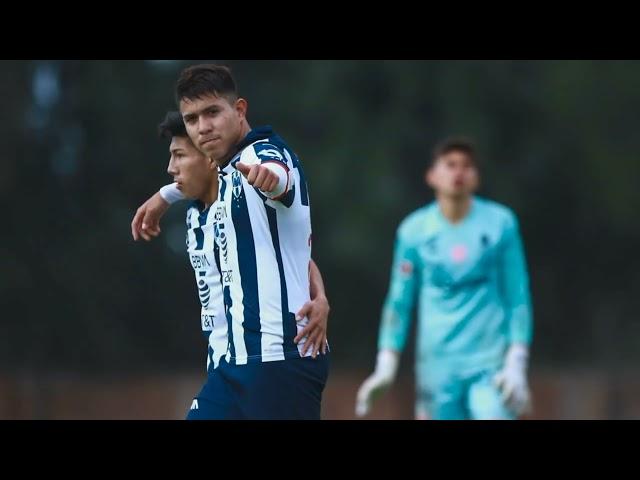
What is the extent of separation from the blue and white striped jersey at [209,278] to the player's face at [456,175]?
3417 millimetres

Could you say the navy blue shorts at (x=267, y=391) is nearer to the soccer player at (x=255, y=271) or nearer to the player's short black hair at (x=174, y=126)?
the soccer player at (x=255, y=271)

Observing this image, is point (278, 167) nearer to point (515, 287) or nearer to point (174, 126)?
point (174, 126)

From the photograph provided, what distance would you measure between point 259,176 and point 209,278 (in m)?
0.74

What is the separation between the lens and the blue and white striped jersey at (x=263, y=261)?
4.49m

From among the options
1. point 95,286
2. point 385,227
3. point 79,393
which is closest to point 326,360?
point 79,393

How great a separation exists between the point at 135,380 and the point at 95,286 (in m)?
1.19

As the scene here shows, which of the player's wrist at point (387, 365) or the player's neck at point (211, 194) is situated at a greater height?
the player's wrist at point (387, 365)

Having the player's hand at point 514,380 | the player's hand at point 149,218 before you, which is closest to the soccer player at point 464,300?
the player's hand at point 514,380

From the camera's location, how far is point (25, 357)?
46.1 feet

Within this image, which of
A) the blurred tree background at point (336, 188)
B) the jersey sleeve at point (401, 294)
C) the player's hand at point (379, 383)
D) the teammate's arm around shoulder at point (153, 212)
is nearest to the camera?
the teammate's arm around shoulder at point (153, 212)

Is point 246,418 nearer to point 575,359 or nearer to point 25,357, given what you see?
point 25,357

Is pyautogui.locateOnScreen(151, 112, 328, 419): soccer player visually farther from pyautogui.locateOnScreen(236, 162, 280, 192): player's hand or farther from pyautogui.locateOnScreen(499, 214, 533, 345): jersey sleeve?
pyautogui.locateOnScreen(499, 214, 533, 345): jersey sleeve

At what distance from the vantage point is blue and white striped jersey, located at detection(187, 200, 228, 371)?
468cm

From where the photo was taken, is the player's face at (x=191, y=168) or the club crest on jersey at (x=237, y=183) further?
the player's face at (x=191, y=168)
